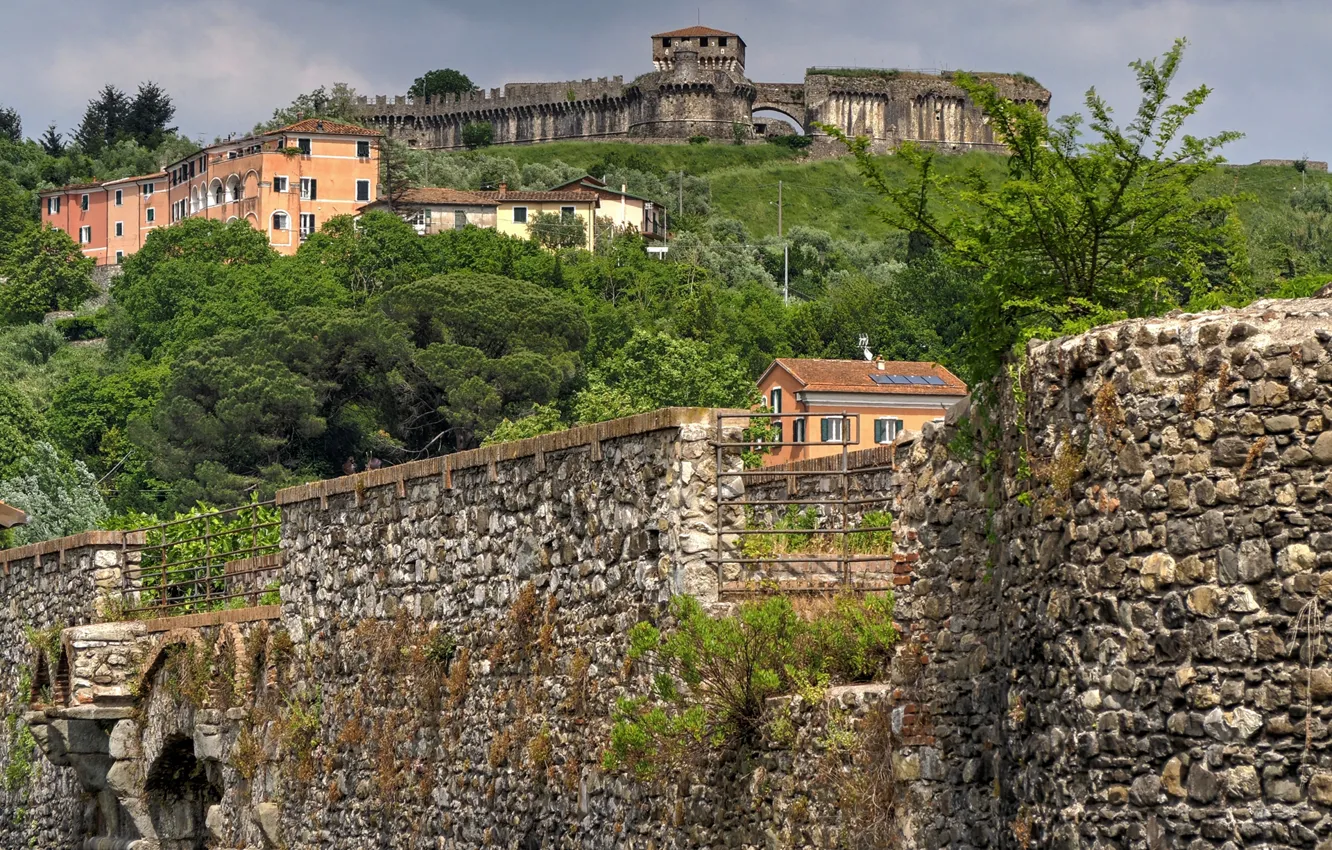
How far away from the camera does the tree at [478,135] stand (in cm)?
16738

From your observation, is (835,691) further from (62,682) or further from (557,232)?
(557,232)

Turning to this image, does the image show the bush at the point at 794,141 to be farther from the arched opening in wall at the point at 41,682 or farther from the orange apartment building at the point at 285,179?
the arched opening in wall at the point at 41,682

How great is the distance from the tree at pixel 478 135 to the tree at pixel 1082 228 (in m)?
158

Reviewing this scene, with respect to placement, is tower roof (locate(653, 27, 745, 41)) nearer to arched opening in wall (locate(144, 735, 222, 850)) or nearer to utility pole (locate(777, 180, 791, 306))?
utility pole (locate(777, 180, 791, 306))

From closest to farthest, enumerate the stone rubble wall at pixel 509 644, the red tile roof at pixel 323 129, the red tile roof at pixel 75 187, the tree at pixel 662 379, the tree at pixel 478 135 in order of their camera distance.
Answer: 1. the stone rubble wall at pixel 509 644
2. the tree at pixel 662 379
3. the red tile roof at pixel 323 129
4. the red tile roof at pixel 75 187
5. the tree at pixel 478 135

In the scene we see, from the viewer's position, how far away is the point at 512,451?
50.3ft

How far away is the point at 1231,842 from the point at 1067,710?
104 centimetres

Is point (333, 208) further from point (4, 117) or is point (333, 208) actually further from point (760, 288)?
point (4, 117)

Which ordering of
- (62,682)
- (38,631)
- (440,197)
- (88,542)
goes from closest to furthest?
(62,682)
(88,542)
(38,631)
(440,197)

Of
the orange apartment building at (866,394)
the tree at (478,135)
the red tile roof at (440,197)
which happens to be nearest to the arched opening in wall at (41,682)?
the orange apartment building at (866,394)

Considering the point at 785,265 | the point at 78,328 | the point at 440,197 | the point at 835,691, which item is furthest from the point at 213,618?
the point at 440,197

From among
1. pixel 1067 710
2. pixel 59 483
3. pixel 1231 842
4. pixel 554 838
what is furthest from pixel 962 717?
pixel 59 483

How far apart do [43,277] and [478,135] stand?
45.1 metres

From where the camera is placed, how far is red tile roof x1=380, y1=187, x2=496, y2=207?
414 ft
